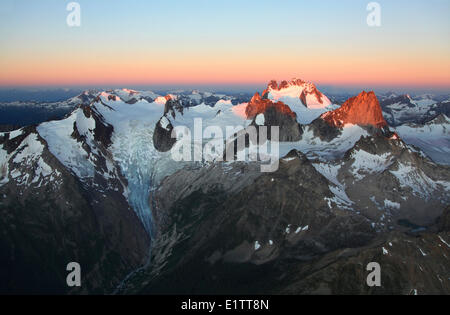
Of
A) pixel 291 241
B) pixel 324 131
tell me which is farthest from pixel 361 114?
pixel 291 241

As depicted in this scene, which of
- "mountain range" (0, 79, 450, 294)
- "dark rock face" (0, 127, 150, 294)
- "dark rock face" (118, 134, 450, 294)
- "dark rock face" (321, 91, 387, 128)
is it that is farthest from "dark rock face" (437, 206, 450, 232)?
"dark rock face" (321, 91, 387, 128)

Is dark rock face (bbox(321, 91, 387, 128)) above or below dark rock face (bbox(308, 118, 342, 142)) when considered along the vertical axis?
above

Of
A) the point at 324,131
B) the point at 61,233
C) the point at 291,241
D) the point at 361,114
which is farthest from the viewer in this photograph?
the point at 361,114

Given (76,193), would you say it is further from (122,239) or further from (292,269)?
(292,269)

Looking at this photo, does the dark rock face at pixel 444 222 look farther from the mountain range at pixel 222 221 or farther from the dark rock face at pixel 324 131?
the dark rock face at pixel 324 131

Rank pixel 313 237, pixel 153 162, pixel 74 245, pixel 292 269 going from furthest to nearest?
pixel 153 162
pixel 74 245
pixel 313 237
pixel 292 269

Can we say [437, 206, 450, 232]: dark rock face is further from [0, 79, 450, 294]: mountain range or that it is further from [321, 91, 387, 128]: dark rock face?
[321, 91, 387, 128]: dark rock face

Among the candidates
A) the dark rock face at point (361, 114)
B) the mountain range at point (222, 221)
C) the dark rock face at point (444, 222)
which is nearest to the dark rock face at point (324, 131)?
the dark rock face at point (361, 114)

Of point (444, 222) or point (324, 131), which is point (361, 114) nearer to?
point (324, 131)
